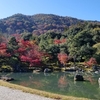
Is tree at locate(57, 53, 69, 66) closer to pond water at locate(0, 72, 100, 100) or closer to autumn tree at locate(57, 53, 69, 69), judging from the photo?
autumn tree at locate(57, 53, 69, 69)

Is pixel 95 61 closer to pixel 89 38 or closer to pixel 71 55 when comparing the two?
pixel 71 55

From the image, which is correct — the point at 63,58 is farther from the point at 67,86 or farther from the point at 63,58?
the point at 67,86

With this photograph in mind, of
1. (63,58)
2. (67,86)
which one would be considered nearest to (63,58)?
(63,58)

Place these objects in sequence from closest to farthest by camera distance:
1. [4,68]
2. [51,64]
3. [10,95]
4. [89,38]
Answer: [10,95], [4,68], [51,64], [89,38]

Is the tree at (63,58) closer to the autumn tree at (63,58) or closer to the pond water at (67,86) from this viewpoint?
the autumn tree at (63,58)

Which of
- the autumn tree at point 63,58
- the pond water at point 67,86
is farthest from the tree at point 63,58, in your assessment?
the pond water at point 67,86

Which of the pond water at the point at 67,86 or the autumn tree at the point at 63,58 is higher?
the autumn tree at the point at 63,58

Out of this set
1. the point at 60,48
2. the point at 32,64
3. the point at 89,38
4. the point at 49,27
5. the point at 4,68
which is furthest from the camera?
the point at 49,27

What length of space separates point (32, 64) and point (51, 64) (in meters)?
7.00

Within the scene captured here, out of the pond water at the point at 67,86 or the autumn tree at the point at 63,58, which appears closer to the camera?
the pond water at the point at 67,86

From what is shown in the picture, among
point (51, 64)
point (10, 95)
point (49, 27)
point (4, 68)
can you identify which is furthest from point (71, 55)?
point (49, 27)

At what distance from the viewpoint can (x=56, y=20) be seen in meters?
189

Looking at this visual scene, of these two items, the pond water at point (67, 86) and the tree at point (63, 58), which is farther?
the tree at point (63, 58)

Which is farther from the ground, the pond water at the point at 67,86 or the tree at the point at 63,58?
the tree at the point at 63,58
